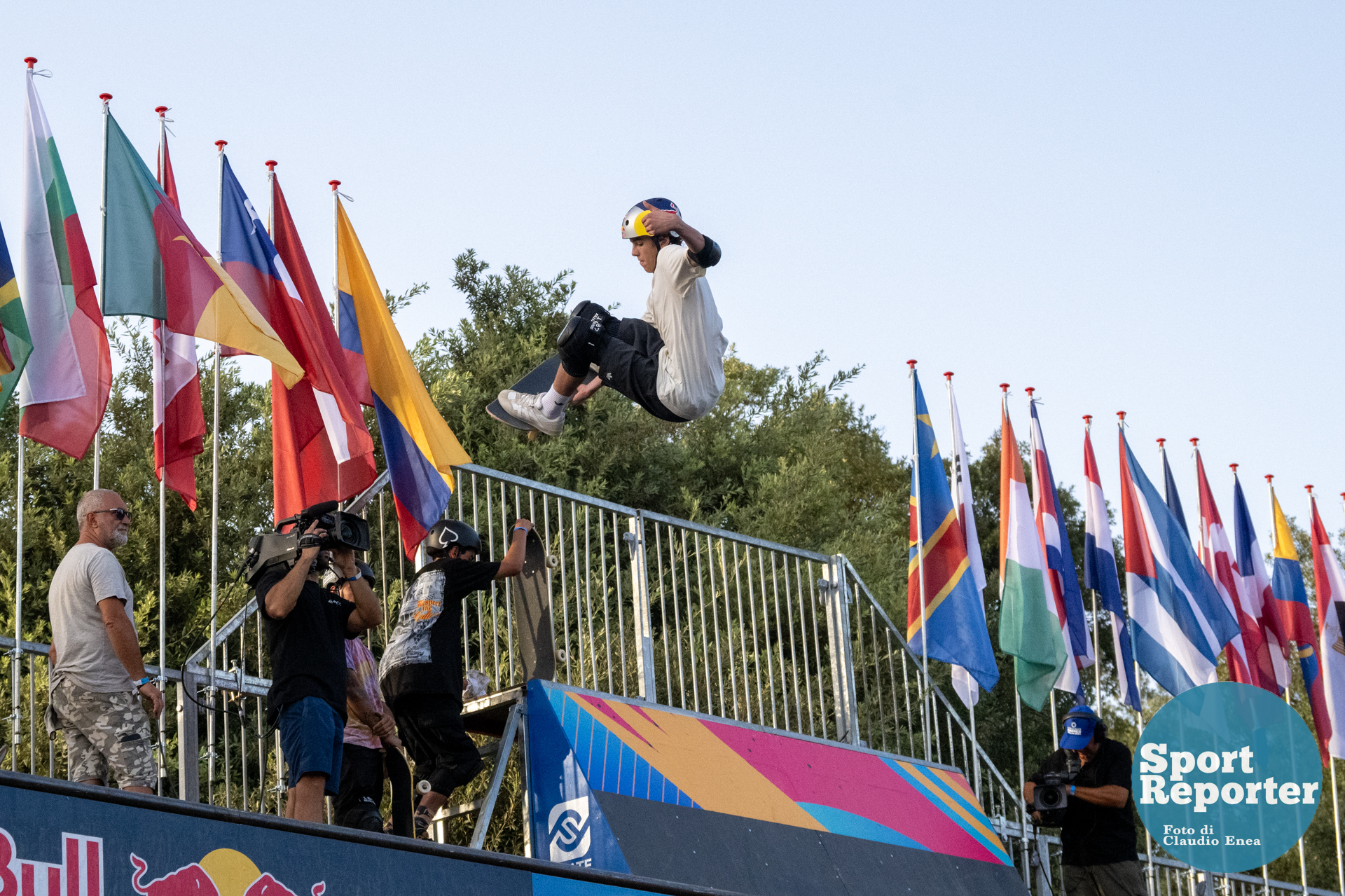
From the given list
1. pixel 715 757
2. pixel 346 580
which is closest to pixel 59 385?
pixel 346 580

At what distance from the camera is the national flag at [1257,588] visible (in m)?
15.6

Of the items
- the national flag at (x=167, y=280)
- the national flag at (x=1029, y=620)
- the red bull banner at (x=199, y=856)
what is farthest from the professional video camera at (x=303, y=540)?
the national flag at (x=1029, y=620)

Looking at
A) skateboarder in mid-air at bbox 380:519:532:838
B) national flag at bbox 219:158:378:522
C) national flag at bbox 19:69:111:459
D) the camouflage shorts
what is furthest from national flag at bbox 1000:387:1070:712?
the camouflage shorts

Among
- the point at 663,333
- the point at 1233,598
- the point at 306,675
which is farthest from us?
the point at 1233,598

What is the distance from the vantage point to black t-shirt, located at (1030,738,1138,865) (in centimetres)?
994

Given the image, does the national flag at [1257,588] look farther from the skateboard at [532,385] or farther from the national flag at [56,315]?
the national flag at [56,315]

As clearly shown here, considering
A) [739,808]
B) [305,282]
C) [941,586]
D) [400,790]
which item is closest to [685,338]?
[400,790]

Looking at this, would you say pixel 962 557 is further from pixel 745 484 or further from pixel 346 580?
pixel 745 484

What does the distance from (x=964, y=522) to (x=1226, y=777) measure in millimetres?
3181

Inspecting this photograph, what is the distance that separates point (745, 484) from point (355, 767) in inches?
618

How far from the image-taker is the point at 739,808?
29.1 feet

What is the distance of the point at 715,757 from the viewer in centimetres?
906

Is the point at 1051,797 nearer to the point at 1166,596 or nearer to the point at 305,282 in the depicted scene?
the point at 1166,596

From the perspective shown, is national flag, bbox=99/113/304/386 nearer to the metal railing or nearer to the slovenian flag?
the metal railing
